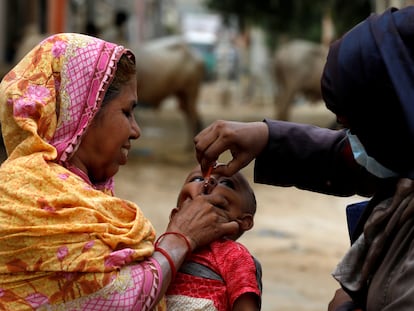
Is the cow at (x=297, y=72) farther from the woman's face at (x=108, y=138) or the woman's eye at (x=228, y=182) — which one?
the woman's face at (x=108, y=138)

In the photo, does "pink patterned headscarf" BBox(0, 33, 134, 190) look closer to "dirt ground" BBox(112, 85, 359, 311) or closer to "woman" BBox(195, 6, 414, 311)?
"woman" BBox(195, 6, 414, 311)

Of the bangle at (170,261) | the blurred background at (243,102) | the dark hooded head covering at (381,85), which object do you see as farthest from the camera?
the blurred background at (243,102)

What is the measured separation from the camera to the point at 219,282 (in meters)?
2.38

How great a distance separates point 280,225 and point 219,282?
5916 millimetres

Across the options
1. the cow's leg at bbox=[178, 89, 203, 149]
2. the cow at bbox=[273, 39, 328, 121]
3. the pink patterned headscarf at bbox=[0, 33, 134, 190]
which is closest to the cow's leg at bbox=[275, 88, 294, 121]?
the cow at bbox=[273, 39, 328, 121]

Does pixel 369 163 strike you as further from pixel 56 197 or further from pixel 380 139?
pixel 56 197

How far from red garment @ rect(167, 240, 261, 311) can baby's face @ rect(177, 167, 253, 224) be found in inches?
6.3

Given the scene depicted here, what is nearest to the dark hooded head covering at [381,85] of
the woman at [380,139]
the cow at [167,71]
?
the woman at [380,139]

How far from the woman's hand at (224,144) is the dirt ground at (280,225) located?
289 cm

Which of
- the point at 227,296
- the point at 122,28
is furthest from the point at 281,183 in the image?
the point at 122,28

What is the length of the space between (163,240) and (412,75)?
852 millimetres

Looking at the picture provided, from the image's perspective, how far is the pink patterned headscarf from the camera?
2.21 meters

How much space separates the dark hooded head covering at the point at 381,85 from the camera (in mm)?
1886

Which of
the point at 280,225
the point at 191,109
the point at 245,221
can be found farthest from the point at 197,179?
the point at 191,109
